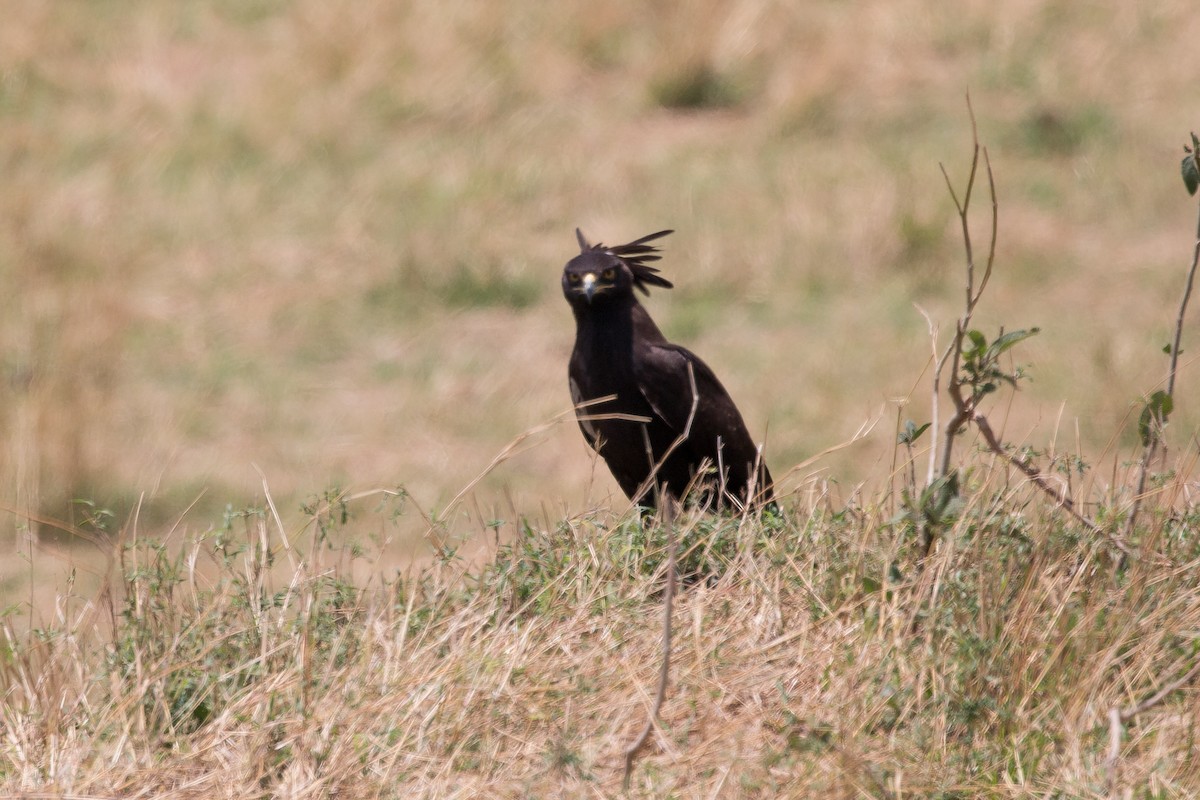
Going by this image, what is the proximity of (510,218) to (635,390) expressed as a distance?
5.33 m

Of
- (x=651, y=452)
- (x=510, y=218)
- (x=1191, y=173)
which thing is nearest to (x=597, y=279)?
(x=651, y=452)

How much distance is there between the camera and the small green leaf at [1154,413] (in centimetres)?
389

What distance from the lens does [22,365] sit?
8.92m

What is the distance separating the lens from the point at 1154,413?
391 cm

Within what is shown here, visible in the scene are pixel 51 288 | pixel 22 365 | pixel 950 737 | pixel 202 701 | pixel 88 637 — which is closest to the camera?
pixel 950 737

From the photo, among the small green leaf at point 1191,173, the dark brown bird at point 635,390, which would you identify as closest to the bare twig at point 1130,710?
the small green leaf at point 1191,173

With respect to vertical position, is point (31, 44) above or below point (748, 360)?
above

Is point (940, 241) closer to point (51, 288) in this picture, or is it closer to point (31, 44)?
point (51, 288)

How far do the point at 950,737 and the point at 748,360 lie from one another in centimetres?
587

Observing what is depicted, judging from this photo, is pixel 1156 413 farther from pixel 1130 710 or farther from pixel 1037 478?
pixel 1130 710

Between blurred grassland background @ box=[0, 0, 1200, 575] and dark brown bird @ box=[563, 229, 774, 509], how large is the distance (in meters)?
1.92

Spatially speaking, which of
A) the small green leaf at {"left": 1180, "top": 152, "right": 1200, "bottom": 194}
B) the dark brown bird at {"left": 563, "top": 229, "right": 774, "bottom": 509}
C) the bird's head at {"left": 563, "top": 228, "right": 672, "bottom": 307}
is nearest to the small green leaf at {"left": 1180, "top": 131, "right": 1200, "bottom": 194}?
the small green leaf at {"left": 1180, "top": 152, "right": 1200, "bottom": 194}

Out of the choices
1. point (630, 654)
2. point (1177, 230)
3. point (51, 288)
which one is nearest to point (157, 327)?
point (51, 288)

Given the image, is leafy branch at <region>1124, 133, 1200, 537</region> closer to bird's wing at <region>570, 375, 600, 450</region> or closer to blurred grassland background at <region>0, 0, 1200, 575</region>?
bird's wing at <region>570, 375, 600, 450</region>
